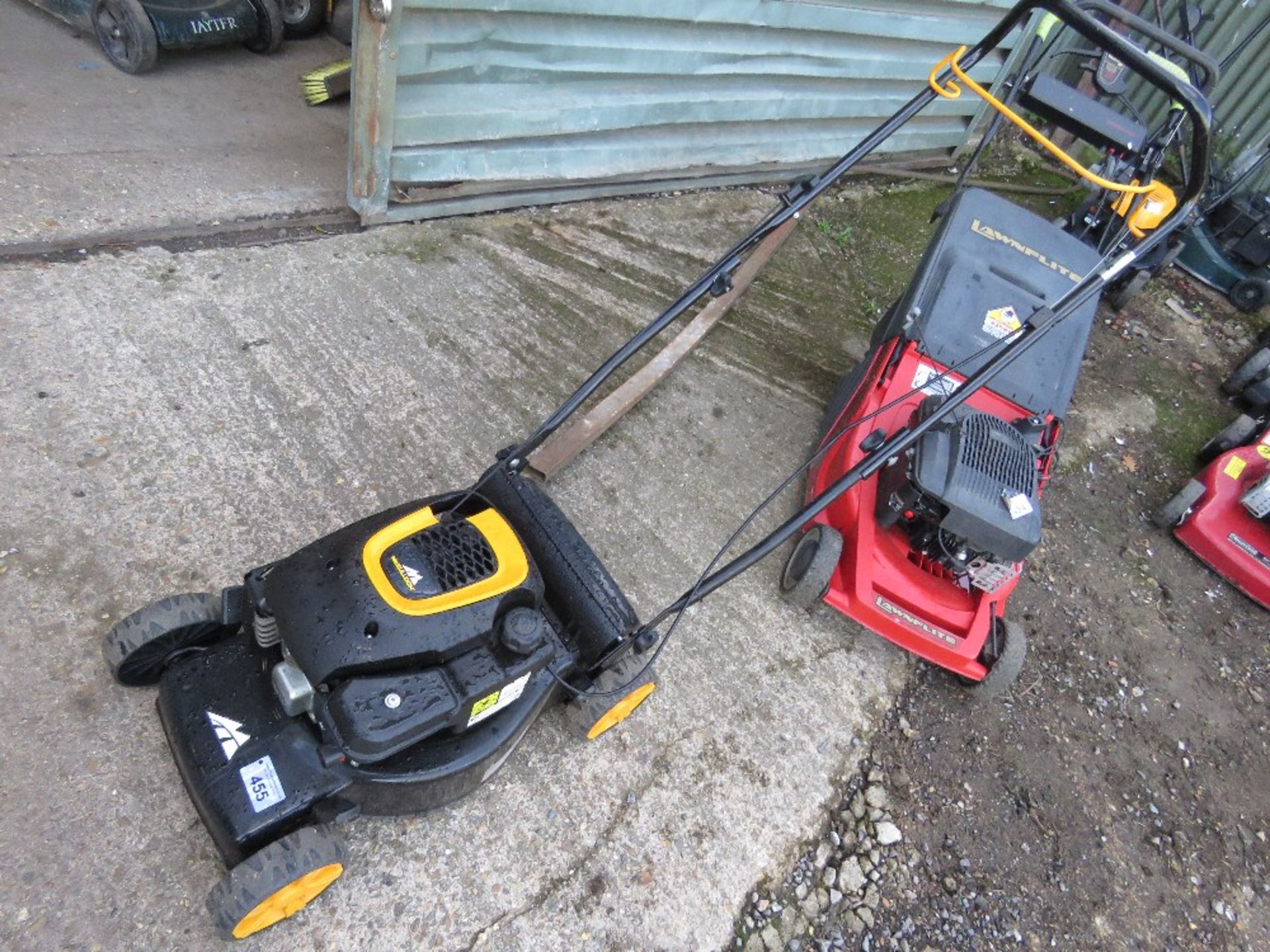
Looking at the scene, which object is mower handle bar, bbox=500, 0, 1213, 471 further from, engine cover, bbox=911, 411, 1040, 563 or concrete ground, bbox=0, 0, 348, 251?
concrete ground, bbox=0, 0, 348, 251

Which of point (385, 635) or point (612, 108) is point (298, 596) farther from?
point (612, 108)

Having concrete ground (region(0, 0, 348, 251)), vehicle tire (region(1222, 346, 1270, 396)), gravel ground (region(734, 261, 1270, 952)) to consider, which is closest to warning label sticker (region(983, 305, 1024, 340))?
gravel ground (region(734, 261, 1270, 952))

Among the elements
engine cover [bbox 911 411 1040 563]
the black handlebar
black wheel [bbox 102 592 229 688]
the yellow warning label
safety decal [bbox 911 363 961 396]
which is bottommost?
black wheel [bbox 102 592 229 688]

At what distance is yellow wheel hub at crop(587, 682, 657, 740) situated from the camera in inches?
77.2

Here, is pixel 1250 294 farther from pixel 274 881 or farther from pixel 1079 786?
pixel 274 881

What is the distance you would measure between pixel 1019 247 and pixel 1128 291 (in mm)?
1956

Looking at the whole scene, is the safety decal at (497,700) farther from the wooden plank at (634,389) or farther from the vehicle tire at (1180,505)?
the vehicle tire at (1180,505)

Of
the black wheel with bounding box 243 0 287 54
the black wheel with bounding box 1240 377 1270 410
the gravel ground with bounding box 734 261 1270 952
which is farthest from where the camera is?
the black wheel with bounding box 1240 377 1270 410

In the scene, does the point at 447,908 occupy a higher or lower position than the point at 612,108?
lower

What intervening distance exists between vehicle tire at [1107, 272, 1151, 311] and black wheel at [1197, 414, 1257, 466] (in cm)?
99

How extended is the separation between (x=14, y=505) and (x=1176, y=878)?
3201mm

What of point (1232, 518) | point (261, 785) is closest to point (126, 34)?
point (261, 785)

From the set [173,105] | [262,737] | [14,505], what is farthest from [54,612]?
[173,105]

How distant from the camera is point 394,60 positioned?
110 inches
